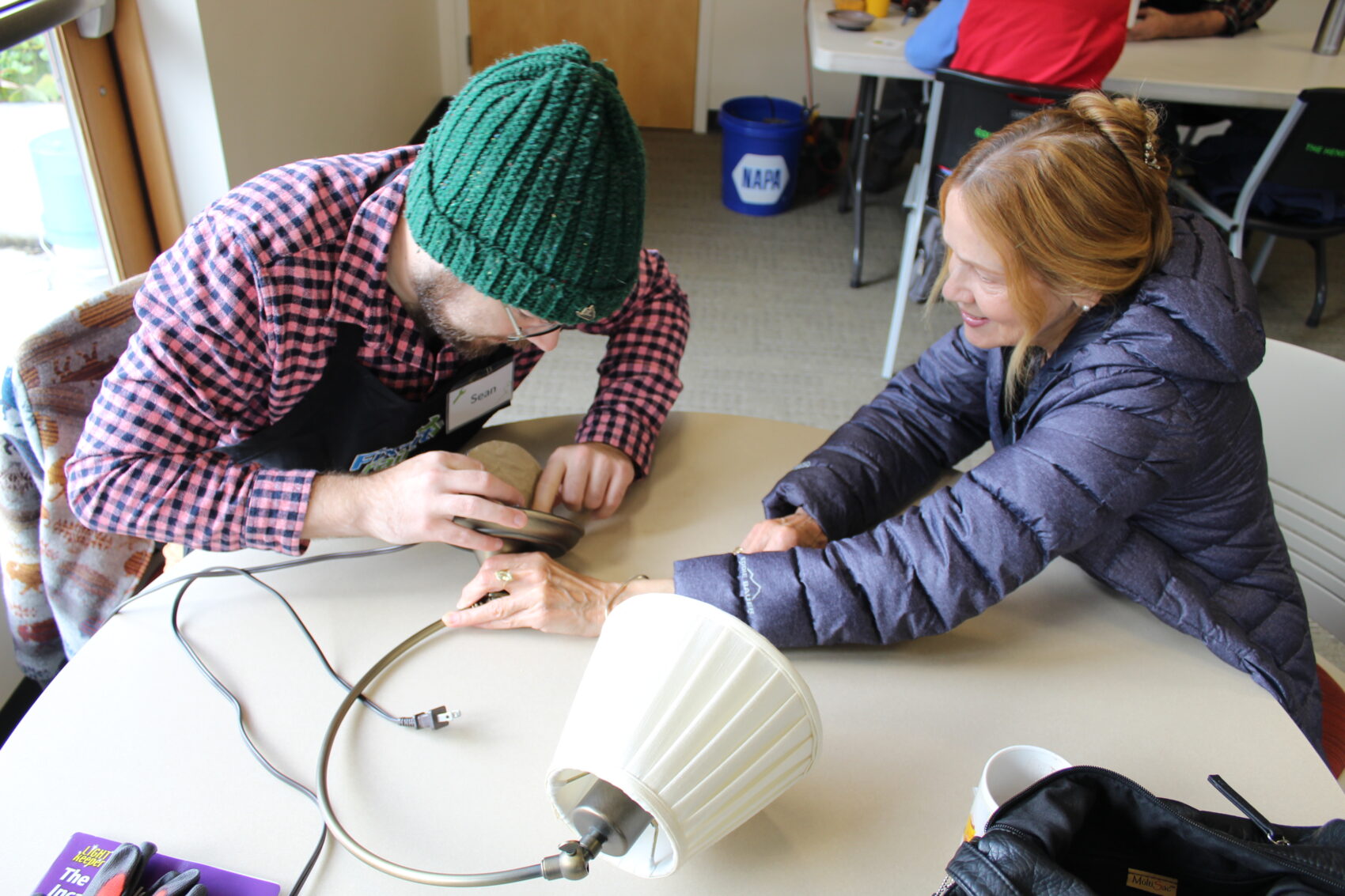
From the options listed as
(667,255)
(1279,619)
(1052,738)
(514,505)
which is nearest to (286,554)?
(514,505)

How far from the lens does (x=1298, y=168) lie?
103 inches

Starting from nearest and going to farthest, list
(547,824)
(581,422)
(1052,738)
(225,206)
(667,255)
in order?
(547,824) < (1052,738) < (225,206) < (581,422) < (667,255)

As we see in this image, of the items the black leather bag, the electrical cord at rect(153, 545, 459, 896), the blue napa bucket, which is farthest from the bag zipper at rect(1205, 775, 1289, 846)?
the blue napa bucket

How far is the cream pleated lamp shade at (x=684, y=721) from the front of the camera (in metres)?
0.65

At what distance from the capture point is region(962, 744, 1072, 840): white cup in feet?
2.50

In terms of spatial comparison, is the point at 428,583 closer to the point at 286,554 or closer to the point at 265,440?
the point at 286,554

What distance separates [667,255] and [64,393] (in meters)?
2.74

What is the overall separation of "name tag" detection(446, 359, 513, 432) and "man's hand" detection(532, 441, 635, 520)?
148 mm

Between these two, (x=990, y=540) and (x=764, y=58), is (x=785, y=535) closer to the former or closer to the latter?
(x=990, y=540)

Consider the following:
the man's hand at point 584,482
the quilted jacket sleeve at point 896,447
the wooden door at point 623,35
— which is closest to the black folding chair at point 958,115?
the quilted jacket sleeve at point 896,447

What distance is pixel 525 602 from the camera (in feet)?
3.18

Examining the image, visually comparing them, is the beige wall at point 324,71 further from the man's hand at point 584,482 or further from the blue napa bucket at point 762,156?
the man's hand at point 584,482

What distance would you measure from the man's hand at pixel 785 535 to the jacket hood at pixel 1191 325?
37 centimetres

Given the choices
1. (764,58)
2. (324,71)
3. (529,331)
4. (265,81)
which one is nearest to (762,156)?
(764,58)
